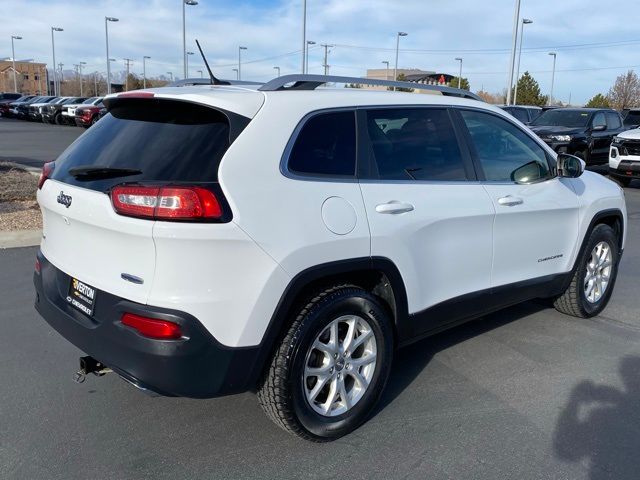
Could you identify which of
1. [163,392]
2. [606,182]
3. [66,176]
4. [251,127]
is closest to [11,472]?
[163,392]

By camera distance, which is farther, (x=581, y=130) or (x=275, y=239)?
(x=581, y=130)

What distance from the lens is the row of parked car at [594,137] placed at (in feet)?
45.1

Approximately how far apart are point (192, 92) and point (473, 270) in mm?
2044

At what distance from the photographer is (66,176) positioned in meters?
3.23

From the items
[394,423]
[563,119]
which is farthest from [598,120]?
[394,423]

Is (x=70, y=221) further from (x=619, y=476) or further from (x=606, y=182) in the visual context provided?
(x=606, y=182)

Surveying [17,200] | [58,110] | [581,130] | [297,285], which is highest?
[581,130]

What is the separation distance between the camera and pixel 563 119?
56.1ft

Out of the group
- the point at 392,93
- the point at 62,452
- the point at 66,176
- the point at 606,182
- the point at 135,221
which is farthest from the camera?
the point at 606,182

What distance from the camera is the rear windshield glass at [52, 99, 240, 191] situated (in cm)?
274

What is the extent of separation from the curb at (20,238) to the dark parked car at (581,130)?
12.3m

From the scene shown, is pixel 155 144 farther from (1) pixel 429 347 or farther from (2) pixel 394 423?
(1) pixel 429 347

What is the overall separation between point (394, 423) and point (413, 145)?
1631 mm

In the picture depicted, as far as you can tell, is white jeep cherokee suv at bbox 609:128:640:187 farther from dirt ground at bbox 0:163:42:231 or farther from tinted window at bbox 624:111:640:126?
dirt ground at bbox 0:163:42:231
